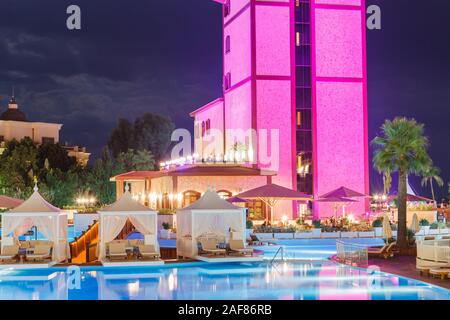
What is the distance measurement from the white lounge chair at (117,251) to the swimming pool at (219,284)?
1016mm

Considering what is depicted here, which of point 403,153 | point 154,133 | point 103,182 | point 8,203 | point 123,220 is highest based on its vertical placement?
point 154,133

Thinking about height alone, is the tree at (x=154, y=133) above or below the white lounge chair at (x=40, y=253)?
above

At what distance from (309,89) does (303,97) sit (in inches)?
23.2

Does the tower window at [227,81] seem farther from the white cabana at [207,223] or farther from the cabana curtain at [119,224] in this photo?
the cabana curtain at [119,224]

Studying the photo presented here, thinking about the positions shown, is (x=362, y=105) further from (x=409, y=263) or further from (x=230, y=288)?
(x=230, y=288)

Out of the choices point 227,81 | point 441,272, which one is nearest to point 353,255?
point 441,272

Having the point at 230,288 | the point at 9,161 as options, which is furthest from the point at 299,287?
the point at 9,161

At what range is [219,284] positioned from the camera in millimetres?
17312

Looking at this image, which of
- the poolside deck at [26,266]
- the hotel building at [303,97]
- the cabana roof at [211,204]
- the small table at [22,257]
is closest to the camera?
the poolside deck at [26,266]

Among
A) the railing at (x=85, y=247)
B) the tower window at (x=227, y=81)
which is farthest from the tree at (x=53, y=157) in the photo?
the railing at (x=85, y=247)

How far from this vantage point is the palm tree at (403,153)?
2439 cm

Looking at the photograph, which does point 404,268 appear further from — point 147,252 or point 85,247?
point 85,247

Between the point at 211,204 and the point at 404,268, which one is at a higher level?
the point at 211,204

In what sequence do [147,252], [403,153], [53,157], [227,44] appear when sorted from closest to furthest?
[147,252]
[403,153]
[227,44]
[53,157]
